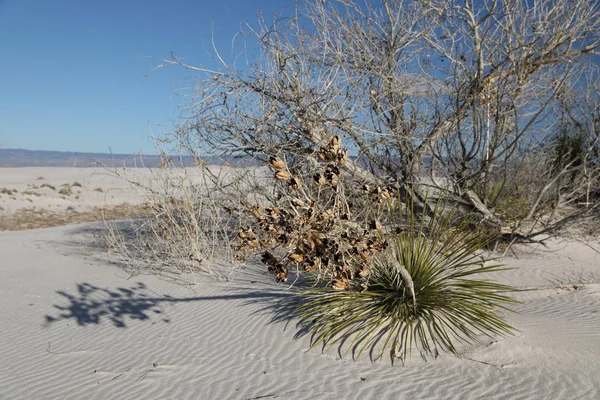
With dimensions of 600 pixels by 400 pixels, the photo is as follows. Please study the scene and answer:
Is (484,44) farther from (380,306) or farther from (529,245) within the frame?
(380,306)

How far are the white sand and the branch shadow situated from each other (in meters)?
0.02

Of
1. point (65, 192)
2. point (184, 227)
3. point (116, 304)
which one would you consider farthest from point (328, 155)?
point (65, 192)

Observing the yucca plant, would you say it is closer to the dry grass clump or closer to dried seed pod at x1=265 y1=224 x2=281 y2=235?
dried seed pod at x1=265 y1=224 x2=281 y2=235

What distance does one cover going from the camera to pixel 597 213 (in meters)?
7.78

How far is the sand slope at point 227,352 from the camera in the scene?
3770mm

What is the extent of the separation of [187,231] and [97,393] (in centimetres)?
377

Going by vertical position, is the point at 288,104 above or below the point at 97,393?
above

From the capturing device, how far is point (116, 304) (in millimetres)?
6234

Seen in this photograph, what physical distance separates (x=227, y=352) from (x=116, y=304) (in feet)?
7.60

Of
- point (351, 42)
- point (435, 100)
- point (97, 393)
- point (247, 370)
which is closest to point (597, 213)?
point (435, 100)

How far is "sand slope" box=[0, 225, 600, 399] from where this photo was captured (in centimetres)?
377

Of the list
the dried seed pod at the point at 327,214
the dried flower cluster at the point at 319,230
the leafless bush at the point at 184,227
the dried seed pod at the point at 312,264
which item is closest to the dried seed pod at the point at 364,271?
the dried flower cluster at the point at 319,230

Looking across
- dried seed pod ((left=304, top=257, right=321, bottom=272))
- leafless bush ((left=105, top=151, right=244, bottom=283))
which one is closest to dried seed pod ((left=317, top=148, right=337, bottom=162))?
dried seed pod ((left=304, top=257, right=321, bottom=272))

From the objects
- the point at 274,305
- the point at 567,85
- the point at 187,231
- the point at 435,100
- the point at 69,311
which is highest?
the point at 567,85
